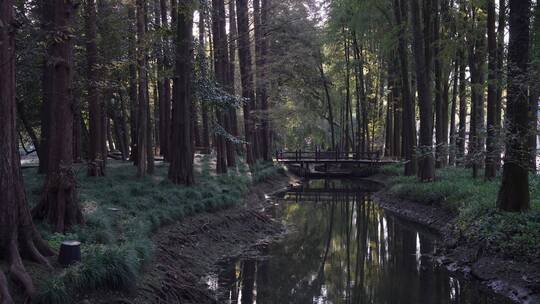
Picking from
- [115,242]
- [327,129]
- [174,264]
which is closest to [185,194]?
[174,264]

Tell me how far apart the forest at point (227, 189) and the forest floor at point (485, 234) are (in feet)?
0.14

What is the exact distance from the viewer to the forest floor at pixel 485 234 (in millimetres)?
8492

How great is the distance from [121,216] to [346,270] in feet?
16.5

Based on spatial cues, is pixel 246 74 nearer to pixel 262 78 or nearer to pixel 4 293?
pixel 262 78

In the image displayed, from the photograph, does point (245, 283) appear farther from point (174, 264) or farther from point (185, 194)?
point (185, 194)

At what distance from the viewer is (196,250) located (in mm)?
10938

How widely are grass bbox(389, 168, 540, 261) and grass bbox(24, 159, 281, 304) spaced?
6.35 m

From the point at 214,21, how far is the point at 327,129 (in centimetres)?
2725

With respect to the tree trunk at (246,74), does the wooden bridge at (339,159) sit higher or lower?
lower

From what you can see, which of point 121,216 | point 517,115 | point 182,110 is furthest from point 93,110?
point 517,115

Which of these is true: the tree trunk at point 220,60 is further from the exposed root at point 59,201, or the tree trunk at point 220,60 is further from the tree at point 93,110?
the exposed root at point 59,201

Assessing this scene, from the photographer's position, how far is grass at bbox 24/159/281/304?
626 cm

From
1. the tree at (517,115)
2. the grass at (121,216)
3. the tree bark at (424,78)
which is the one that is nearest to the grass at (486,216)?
the tree at (517,115)

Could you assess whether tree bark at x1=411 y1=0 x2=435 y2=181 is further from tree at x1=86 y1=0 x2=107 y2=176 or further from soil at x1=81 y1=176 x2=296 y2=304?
tree at x1=86 y1=0 x2=107 y2=176
